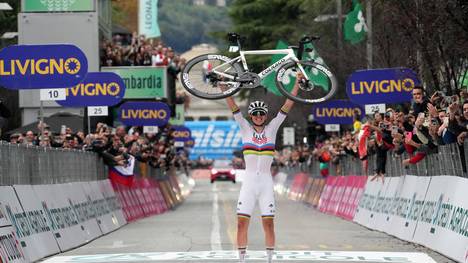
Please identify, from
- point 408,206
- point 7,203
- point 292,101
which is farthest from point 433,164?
point 7,203

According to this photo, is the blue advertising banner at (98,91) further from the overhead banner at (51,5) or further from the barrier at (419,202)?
the overhead banner at (51,5)

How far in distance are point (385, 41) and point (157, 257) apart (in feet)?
68.5

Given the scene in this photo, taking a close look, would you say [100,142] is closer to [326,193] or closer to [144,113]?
[326,193]

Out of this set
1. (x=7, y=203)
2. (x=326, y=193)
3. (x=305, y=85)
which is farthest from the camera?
(x=326, y=193)

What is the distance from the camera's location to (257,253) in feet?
61.4

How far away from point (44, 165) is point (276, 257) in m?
5.27

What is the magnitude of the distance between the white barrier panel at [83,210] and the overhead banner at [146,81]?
843 inches

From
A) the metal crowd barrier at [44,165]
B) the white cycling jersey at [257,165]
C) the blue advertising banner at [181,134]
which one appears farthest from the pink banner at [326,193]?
the blue advertising banner at [181,134]

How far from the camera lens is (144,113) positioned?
1684 inches

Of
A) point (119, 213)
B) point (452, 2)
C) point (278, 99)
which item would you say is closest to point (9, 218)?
point (452, 2)

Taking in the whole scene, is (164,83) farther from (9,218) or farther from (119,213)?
(9,218)

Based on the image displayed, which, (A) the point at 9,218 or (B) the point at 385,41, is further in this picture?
(B) the point at 385,41

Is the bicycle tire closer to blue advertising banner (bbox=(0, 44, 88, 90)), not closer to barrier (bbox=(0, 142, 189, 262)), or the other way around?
barrier (bbox=(0, 142, 189, 262))

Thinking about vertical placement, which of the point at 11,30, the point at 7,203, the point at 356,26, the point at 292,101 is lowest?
the point at 7,203
